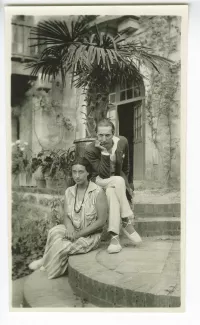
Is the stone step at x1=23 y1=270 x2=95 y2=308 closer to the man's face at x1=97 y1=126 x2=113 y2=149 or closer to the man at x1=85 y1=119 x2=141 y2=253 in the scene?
the man at x1=85 y1=119 x2=141 y2=253

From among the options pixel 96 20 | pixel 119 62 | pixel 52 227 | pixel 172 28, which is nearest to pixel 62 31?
pixel 96 20

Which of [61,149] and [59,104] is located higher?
[59,104]

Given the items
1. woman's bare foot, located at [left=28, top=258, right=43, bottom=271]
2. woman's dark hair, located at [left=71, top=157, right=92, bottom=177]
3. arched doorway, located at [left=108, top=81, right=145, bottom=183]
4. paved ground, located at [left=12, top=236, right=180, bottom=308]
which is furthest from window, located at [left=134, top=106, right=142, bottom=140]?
woman's bare foot, located at [left=28, top=258, right=43, bottom=271]

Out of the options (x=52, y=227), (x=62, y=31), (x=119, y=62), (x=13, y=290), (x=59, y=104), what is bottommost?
(x=13, y=290)

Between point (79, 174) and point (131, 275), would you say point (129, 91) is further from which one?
point (131, 275)

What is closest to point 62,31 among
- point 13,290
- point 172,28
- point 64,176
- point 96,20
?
point 96,20

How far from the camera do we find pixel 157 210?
6.47 ft

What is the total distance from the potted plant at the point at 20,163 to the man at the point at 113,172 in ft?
0.96

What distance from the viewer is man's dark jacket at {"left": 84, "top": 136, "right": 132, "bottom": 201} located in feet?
6.43

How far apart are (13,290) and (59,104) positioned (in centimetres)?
92

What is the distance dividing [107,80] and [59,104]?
10.1 inches

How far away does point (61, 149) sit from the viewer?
1959 mm

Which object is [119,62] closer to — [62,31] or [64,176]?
[62,31]

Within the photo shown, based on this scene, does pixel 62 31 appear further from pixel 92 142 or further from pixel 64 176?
pixel 64 176
